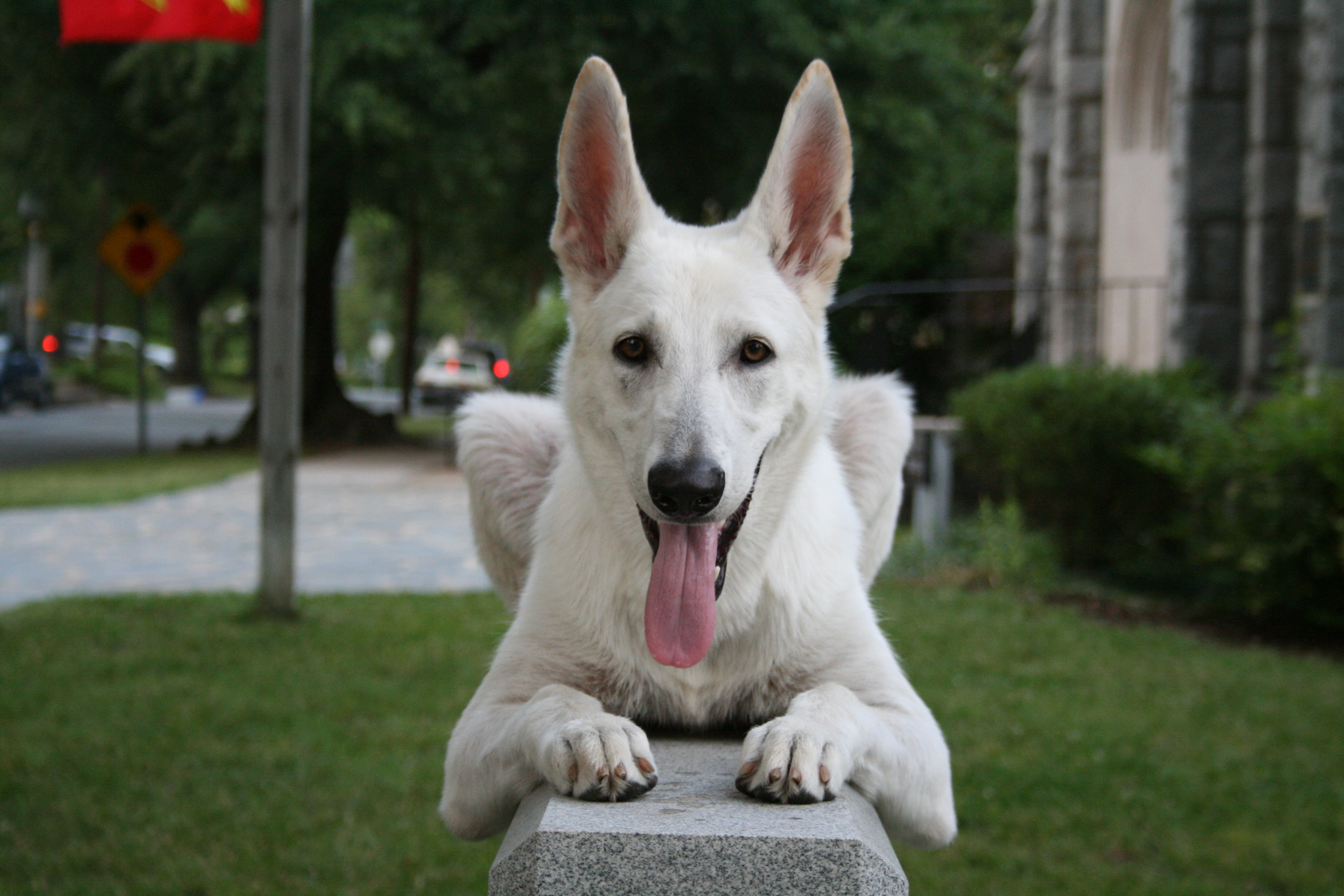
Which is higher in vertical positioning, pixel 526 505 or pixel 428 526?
pixel 526 505

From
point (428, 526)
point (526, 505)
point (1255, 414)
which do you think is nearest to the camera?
point (526, 505)

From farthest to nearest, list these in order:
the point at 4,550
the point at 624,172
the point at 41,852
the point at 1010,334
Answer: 1. the point at 1010,334
2. the point at 4,550
3. the point at 41,852
4. the point at 624,172

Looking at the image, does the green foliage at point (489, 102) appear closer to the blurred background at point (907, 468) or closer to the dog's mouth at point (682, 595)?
the blurred background at point (907, 468)

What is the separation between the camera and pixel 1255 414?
29.2ft

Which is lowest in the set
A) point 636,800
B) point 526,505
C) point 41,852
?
point 41,852

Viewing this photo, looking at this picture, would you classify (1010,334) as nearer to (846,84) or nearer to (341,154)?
(846,84)

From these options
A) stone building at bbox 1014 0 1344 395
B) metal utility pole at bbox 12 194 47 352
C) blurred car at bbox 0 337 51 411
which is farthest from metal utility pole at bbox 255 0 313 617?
blurred car at bbox 0 337 51 411

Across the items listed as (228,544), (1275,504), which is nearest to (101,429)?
(228,544)

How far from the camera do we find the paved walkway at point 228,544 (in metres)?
9.97

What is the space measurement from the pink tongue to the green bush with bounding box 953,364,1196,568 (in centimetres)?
734

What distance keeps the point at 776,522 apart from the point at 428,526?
11197 mm

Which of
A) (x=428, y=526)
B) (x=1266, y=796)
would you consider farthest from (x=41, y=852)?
(x=428, y=526)

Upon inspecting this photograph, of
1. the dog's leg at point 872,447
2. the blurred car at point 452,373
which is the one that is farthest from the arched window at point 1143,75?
the blurred car at point 452,373

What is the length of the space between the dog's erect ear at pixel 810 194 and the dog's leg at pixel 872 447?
50 cm
